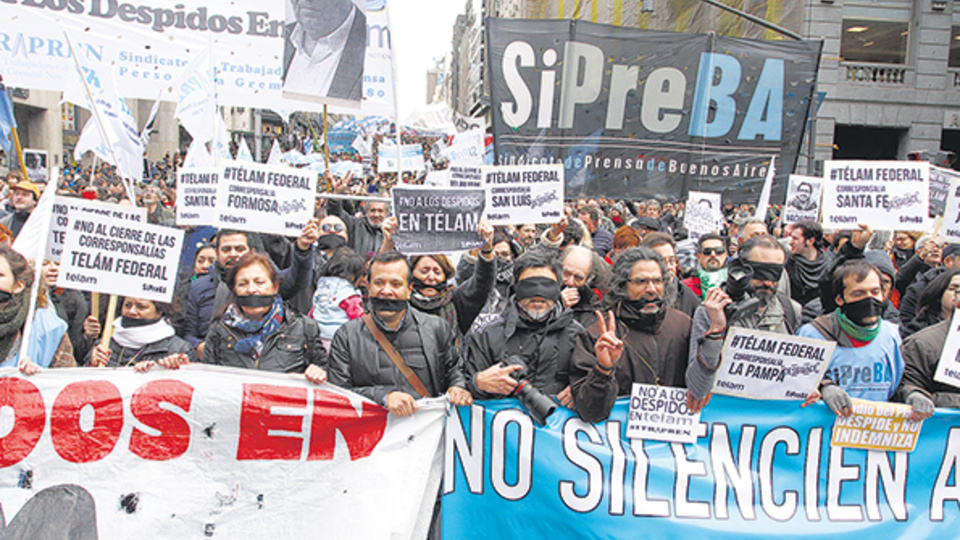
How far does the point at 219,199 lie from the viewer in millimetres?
4391

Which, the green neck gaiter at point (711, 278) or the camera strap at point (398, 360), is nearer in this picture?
the camera strap at point (398, 360)

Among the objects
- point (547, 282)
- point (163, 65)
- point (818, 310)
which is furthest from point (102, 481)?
point (163, 65)

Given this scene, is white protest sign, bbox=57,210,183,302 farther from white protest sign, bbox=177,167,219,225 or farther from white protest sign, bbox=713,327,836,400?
white protest sign, bbox=713,327,836,400

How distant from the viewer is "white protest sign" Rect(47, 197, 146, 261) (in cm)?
380

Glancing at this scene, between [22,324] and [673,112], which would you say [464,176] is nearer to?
[673,112]

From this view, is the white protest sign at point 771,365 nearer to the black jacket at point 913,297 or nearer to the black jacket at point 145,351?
the black jacket at point 913,297

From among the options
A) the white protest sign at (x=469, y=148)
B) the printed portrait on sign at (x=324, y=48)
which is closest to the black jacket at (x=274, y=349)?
the printed portrait on sign at (x=324, y=48)

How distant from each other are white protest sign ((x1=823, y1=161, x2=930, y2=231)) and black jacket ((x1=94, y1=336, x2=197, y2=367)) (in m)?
4.36

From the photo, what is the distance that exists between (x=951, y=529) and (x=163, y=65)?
832 cm

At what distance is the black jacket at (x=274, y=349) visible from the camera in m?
3.43

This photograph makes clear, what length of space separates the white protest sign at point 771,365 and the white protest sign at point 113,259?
2.75 metres

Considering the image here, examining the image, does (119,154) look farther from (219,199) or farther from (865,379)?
(865,379)

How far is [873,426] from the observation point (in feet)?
10.9

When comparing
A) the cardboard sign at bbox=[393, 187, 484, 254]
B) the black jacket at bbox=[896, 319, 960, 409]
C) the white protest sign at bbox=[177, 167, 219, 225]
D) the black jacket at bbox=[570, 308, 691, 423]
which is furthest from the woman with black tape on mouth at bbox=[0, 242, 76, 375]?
the black jacket at bbox=[896, 319, 960, 409]
